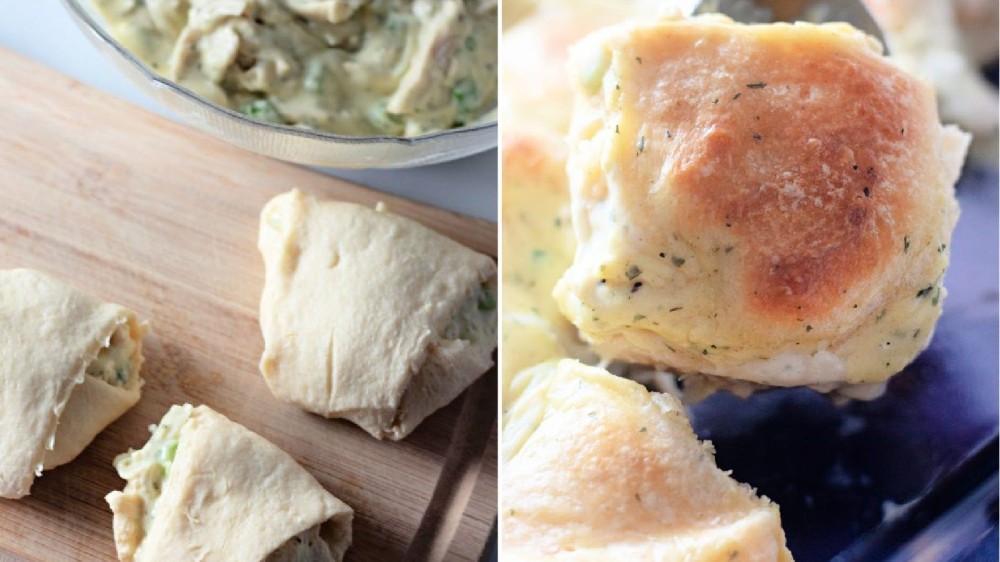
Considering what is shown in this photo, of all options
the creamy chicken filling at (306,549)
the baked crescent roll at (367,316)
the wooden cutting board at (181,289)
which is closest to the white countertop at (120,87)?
the wooden cutting board at (181,289)

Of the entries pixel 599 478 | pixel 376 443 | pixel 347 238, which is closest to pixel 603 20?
pixel 599 478

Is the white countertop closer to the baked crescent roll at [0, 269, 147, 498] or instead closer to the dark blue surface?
the baked crescent roll at [0, 269, 147, 498]

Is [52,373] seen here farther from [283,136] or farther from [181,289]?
[283,136]

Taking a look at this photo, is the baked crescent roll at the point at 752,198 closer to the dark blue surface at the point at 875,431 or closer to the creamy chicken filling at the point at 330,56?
the dark blue surface at the point at 875,431

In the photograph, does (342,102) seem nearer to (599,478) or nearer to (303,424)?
(303,424)

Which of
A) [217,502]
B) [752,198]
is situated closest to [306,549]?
[217,502]

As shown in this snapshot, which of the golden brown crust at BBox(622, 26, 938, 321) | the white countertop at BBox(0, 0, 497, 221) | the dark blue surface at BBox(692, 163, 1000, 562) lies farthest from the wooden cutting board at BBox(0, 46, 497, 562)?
the golden brown crust at BBox(622, 26, 938, 321)

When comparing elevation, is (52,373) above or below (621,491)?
below
